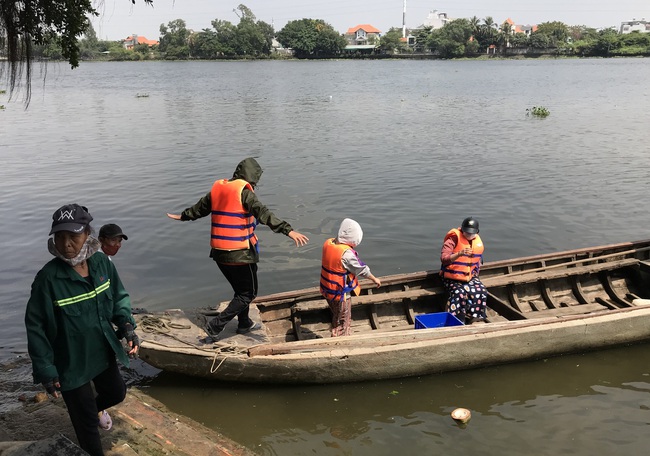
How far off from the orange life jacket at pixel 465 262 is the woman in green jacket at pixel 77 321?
4.32 m

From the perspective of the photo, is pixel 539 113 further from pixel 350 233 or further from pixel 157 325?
pixel 157 325

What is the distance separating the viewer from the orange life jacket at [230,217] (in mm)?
5555

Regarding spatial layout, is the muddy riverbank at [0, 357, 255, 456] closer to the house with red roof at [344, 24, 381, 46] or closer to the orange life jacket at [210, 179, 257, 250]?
the orange life jacket at [210, 179, 257, 250]

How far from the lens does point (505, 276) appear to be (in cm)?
775

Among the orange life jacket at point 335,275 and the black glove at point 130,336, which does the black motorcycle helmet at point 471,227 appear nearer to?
the orange life jacket at point 335,275

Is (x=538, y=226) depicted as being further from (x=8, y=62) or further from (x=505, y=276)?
(x=8, y=62)

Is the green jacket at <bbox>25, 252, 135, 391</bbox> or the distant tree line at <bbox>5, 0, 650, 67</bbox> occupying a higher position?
the distant tree line at <bbox>5, 0, 650, 67</bbox>

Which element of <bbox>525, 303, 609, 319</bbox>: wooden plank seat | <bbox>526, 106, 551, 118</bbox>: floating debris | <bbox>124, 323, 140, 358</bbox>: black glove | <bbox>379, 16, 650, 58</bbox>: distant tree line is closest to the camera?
<bbox>124, 323, 140, 358</bbox>: black glove

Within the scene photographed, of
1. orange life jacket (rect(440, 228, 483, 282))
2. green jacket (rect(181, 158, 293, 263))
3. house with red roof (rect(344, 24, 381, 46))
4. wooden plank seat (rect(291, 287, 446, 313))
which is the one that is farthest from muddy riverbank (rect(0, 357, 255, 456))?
house with red roof (rect(344, 24, 381, 46))

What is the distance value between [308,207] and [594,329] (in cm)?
778

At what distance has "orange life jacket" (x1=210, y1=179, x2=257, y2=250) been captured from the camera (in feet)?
18.2

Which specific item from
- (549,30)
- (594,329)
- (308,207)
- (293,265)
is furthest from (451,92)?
(549,30)

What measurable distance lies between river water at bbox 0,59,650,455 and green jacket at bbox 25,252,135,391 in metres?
2.26

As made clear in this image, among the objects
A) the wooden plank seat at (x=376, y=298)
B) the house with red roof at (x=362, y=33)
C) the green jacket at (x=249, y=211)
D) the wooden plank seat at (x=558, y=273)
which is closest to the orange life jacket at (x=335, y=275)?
the green jacket at (x=249, y=211)
